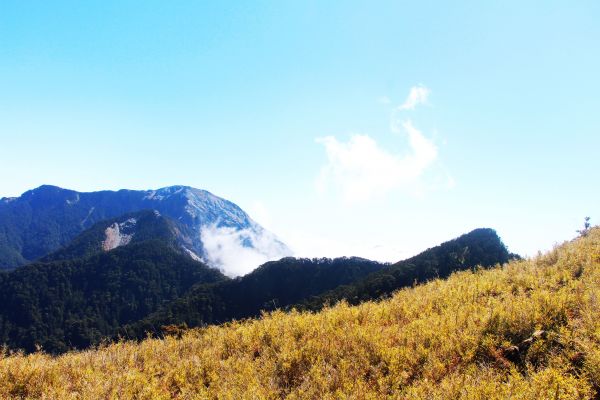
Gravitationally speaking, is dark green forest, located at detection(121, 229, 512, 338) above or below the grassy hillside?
below

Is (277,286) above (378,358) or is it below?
below

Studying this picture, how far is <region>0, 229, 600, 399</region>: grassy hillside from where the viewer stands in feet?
18.6

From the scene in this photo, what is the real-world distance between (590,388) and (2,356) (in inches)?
411

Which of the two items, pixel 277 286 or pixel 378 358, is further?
pixel 277 286

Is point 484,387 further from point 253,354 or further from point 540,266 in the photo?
point 540,266

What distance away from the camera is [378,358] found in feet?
22.6

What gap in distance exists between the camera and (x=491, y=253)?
110875mm

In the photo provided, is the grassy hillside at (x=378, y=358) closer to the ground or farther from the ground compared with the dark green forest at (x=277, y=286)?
farther from the ground

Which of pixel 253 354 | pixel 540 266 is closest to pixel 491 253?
pixel 540 266

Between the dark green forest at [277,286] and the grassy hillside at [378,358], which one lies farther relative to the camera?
the dark green forest at [277,286]

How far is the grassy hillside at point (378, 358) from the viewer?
223 inches

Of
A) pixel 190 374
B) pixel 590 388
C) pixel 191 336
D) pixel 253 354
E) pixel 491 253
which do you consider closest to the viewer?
pixel 590 388

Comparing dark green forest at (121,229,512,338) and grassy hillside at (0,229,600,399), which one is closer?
grassy hillside at (0,229,600,399)

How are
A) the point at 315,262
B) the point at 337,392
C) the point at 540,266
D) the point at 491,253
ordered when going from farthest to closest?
the point at 315,262
the point at 491,253
the point at 540,266
the point at 337,392
